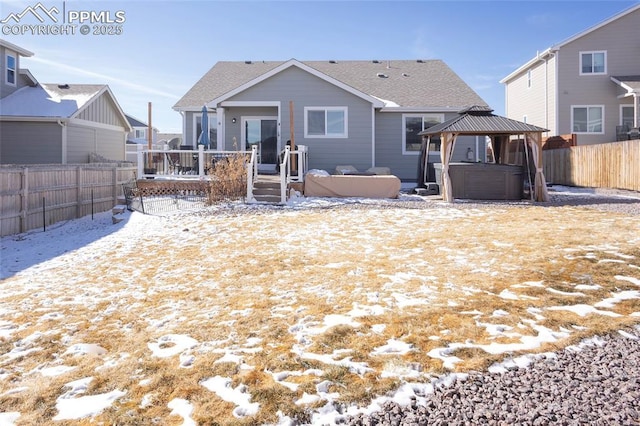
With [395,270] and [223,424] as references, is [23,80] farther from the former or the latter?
[223,424]

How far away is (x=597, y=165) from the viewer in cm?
1600

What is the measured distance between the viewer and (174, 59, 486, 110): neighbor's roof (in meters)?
17.9

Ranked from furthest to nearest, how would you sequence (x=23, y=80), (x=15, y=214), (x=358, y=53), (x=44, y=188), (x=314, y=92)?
(x=358, y=53) → (x=23, y=80) → (x=314, y=92) → (x=44, y=188) → (x=15, y=214)

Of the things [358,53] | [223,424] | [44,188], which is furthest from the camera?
[358,53]

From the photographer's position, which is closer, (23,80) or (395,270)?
(395,270)

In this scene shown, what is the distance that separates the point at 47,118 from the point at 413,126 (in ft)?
47.8

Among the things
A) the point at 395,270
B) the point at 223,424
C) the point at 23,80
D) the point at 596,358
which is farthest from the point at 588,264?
the point at 23,80

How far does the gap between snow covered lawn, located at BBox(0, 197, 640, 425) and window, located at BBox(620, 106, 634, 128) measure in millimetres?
16428

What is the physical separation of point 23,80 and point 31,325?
64.4ft

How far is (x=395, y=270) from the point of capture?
17.9 feet

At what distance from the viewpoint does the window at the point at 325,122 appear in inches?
651

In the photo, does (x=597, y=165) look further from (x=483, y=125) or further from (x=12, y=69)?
(x=12, y=69)

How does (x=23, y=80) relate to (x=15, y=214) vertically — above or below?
above

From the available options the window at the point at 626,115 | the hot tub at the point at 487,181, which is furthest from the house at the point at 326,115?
the window at the point at 626,115
